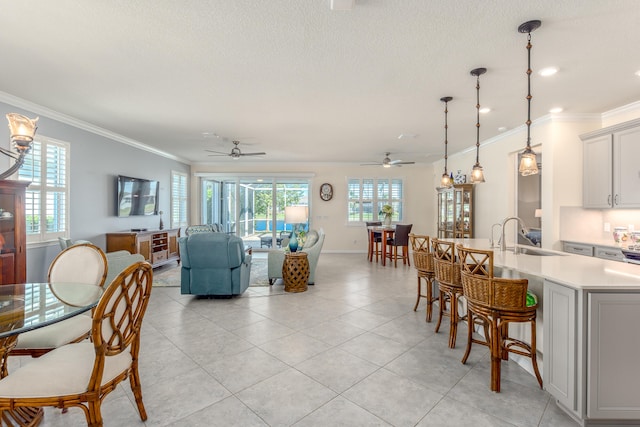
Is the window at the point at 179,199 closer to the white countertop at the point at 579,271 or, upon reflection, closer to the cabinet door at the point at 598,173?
the white countertop at the point at 579,271

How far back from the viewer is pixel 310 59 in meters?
2.66

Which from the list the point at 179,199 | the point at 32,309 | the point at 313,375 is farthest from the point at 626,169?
the point at 179,199

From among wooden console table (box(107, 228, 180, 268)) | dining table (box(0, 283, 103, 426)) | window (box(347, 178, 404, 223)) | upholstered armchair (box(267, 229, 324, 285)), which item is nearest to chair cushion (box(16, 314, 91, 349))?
dining table (box(0, 283, 103, 426))

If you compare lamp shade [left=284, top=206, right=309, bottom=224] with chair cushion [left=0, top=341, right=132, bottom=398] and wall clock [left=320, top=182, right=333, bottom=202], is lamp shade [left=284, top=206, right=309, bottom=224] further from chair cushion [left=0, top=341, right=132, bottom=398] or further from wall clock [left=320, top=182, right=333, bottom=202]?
chair cushion [left=0, top=341, right=132, bottom=398]

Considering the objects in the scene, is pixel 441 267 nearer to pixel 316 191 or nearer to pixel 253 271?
pixel 253 271

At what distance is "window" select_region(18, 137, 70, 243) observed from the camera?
157 inches

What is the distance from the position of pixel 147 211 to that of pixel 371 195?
588cm

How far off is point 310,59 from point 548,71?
2333mm

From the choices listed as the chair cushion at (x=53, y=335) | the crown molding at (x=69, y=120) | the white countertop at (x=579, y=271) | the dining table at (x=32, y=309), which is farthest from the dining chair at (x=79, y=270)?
the white countertop at (x=579, y=271)

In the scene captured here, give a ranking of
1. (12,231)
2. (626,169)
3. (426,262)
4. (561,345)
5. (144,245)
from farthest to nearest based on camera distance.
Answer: (144,245) < (626,169) < (426,262) < (12,231) < (561,345)

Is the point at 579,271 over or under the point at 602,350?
over

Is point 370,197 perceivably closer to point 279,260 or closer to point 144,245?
point 279,260

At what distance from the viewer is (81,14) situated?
207 centimetres

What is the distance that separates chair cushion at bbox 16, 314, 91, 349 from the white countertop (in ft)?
10.4
